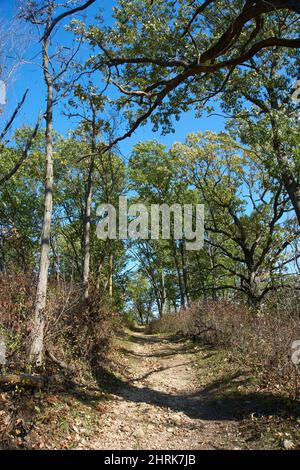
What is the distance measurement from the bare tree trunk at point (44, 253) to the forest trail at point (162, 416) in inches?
64.0

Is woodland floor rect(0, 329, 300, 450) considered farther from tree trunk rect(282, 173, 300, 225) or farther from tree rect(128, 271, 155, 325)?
tree rect(128, 271, 155, 325)

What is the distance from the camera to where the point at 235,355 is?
935 centimetres

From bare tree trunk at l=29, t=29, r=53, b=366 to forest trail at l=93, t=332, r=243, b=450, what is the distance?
1.63 metres

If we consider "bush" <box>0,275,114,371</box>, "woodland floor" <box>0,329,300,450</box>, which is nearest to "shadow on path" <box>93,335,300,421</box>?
"woodland floor" <box>0,329,300,450</box>

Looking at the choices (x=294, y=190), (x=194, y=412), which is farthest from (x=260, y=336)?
(x=294, y=190)

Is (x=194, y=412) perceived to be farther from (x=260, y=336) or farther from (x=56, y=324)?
(x=56, y=324)

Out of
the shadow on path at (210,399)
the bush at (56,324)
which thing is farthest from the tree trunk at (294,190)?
the bush at (56,324)

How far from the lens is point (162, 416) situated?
20.8 ft

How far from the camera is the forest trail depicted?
521 cm

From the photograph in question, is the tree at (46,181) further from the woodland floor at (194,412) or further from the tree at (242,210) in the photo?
the tree at (242,210)

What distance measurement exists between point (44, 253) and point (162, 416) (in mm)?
3632
